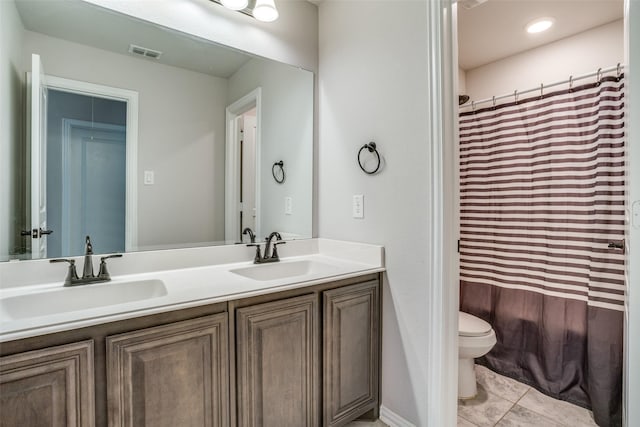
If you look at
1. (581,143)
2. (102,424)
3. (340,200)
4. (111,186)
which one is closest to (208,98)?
(111,186)

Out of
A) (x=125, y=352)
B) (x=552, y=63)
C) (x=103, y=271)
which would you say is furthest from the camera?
(x=552, y=63)

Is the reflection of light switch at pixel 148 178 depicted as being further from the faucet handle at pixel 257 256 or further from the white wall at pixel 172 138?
the faucet handle at pixel 257 256

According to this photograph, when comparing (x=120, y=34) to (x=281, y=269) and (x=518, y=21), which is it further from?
(x=518, y=21)

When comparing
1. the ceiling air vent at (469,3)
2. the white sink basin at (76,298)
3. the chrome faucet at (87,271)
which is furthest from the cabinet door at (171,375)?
the ceiling air vent at (469,3)

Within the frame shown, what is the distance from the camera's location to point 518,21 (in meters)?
→ 2.12

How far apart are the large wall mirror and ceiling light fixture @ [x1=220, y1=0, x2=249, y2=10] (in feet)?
0.68

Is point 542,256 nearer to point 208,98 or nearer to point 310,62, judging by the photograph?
point 310,62

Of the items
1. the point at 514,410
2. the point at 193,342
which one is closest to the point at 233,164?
the point at 193,342

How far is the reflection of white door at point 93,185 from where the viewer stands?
4.55 ft

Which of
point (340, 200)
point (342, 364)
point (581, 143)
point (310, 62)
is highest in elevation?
point (310, 62)

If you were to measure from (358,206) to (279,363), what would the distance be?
89cm

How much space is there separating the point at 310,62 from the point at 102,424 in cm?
203

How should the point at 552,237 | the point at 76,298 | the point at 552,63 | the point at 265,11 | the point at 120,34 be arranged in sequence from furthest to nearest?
the point at 552,63 < the point at 552,237 < the point at 265,11 < the point at 120,34 < the point at 76,298

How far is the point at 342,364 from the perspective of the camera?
1.52m
